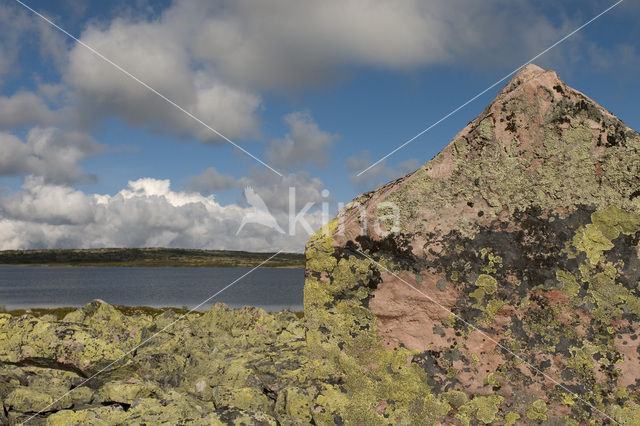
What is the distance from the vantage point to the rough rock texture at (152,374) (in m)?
5.43

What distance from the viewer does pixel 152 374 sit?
23.1 feet

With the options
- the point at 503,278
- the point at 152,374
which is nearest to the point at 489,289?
the point at 503,278

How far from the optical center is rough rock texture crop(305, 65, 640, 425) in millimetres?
4980

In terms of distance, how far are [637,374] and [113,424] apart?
17.8 ft

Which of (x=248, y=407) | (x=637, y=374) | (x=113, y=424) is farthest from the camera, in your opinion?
(x=248, y=407)

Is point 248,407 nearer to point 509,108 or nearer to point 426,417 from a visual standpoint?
point 426,417

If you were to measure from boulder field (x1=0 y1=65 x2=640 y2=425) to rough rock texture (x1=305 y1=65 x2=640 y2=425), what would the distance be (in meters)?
0.01

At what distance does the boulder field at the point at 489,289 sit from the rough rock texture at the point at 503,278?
0.6 inches

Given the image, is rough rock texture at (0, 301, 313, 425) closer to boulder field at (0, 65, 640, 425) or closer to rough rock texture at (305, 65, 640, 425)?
boulder field at (0, 65, 640, 425)

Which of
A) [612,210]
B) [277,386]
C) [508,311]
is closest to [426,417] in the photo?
[508,311]

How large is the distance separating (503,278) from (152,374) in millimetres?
4975

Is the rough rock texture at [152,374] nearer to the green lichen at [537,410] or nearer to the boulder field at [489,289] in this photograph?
the boulder field at [489,289]

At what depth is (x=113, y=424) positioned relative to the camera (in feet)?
17.3

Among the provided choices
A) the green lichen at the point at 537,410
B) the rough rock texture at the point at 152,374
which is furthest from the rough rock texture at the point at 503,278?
the rough rock texture at the point at 152,374
